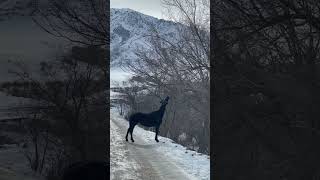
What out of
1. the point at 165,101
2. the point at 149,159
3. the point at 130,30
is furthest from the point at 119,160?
the point at 130,30

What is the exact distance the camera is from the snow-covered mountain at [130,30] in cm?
338

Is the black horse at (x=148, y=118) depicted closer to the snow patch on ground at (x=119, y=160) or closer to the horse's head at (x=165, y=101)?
the horse's head at (x=165, y=101)

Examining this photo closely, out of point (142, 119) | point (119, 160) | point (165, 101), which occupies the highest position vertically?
point (165, 101)

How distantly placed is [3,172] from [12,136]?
297mm

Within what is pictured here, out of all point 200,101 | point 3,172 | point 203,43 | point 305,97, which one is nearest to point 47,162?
point 3,172

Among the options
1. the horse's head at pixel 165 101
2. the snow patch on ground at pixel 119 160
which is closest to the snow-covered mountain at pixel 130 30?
the horse's head at pixel 165 101

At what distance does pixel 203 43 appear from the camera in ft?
11.8

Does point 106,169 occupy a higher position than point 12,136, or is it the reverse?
point 12,136

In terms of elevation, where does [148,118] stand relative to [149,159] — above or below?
above

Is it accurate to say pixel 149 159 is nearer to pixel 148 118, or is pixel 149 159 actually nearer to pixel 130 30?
pixel 148 118

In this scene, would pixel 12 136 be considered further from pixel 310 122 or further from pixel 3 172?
pixel 310 122

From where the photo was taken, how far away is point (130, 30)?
3.40 metres

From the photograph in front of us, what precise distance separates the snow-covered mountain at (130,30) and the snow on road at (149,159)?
53cm

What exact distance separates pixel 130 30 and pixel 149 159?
1157mm
